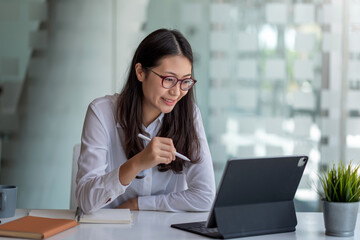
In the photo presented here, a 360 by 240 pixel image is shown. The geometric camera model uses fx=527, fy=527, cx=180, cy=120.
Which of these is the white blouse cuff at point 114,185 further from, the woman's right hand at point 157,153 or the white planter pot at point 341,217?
the white planter pot at point 341,217

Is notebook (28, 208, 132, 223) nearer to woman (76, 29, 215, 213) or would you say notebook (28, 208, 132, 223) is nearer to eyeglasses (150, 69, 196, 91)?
woman (76, 29, 215, 213)

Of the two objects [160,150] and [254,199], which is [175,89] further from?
[254,199]

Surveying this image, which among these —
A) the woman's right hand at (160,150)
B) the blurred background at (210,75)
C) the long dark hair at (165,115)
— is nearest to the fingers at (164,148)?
the woman's right hand at (160,150)

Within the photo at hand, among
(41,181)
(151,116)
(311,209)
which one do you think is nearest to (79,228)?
(151,116)

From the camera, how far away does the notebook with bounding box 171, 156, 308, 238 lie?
1562 mm

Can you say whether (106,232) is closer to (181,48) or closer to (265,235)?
(265,235)

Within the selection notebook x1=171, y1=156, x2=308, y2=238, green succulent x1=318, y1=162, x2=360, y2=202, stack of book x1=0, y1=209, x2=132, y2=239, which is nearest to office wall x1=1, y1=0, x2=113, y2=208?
stack of book x1=0, y1=209, x2=132, y2=239

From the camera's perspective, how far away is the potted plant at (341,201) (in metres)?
1.61

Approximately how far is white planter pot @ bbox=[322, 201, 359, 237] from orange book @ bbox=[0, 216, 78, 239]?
0.80 m

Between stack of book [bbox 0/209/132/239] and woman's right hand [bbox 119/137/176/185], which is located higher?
woman's right hand [bbox 119/137/176/185]

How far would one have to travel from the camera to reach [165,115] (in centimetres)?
227

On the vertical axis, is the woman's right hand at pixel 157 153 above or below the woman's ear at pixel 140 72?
below

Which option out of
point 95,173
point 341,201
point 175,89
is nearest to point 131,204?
point 95,173

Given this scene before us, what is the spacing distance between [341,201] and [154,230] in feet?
1.93
